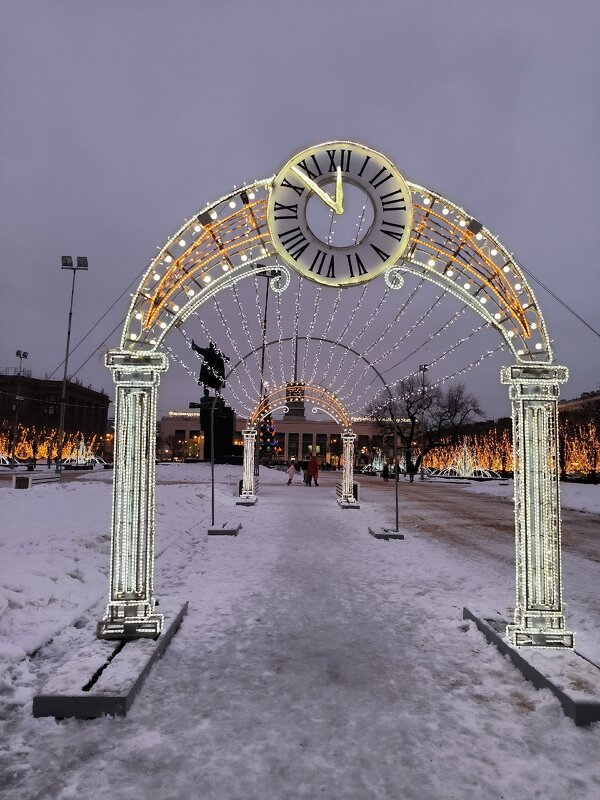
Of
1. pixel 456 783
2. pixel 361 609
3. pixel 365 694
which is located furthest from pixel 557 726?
pixel 361 609

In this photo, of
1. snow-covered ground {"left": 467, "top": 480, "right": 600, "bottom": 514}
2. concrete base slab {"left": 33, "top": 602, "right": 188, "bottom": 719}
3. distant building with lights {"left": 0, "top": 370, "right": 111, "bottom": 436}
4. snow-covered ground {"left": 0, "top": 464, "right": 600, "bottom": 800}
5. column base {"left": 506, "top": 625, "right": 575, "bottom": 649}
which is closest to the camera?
snow-covered ground {"left": 0, "top": 464, "right": 600, "bottom": 800}

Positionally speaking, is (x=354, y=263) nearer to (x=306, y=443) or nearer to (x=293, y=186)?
(x=293, y=186)

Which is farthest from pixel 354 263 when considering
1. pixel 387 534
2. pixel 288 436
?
pixel 288 436

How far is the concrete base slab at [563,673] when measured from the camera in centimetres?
385

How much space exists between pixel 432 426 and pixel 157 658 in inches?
2200

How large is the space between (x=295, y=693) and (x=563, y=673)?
7.55 ft

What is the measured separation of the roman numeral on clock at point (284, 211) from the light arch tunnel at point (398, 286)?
16.8 inches

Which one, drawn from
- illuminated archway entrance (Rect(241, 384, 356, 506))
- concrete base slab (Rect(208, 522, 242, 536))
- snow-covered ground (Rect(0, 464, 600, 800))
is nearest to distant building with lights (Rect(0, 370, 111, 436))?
illuminated archway entrance (Rect(241, 384, 356, 506))

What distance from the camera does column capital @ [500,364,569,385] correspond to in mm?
5699

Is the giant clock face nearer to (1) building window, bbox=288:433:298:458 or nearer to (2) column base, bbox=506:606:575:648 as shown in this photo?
(2) column base, bbox=506:606:575:648

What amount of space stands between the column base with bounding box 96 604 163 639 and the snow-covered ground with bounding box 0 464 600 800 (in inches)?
14.5

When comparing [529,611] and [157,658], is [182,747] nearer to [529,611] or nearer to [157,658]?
[157,658]

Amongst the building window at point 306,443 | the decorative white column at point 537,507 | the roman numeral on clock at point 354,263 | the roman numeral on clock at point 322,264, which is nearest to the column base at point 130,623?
the decorative white column at point 537,507

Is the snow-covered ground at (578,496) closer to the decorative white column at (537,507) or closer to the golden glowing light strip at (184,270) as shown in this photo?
the decorative white column at (537,507)
